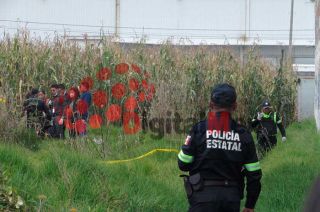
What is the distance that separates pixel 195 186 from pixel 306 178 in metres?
4.50

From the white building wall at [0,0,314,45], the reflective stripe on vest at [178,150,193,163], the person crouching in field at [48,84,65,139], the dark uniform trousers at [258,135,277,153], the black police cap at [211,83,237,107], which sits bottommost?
the dark uniform trousers at [258,135,277,153]

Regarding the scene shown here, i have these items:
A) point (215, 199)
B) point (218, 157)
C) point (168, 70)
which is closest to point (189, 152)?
point (218, 157)

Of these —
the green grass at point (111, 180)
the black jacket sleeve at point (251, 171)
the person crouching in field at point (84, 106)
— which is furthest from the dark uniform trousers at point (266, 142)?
the black jacket sleeve at point (251, 171)

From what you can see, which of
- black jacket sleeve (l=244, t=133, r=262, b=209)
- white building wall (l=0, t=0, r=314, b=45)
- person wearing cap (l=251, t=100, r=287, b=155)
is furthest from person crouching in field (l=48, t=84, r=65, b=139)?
white building wall (l=0, t=0, r=314, b=45)

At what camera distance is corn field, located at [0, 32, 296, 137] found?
13945mm

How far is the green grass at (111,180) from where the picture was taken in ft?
21.8

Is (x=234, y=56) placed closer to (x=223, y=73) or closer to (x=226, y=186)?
(x=223, y=73)

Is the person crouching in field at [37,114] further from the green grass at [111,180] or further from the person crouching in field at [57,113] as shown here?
the green grass at [111,180]

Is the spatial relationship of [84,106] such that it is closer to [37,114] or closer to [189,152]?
[37,114]

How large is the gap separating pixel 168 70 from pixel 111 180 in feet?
25.8

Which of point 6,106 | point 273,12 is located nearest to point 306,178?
point 6,106

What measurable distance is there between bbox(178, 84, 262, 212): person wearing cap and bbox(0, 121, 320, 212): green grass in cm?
→ 175

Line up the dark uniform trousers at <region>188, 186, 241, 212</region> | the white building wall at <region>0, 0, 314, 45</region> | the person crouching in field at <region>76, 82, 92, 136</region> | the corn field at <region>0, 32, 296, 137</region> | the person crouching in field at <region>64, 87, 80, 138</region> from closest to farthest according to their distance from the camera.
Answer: the dark uniform trousers at <region>188, 186, 241, 212</region>
the person crouching in field at <region>76, 82, 92, 136</region>
the person crouching in field at <region>64, 87, 80, 138</region>
the corn field at <region>0, 32, 296, 137</region>
the white building wall at <region>0, 0, 314, 45</region>

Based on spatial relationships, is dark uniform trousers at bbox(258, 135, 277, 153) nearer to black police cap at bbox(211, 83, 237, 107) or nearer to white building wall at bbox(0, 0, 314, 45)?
black police cap at bbox(211, 83, 237, 107)
